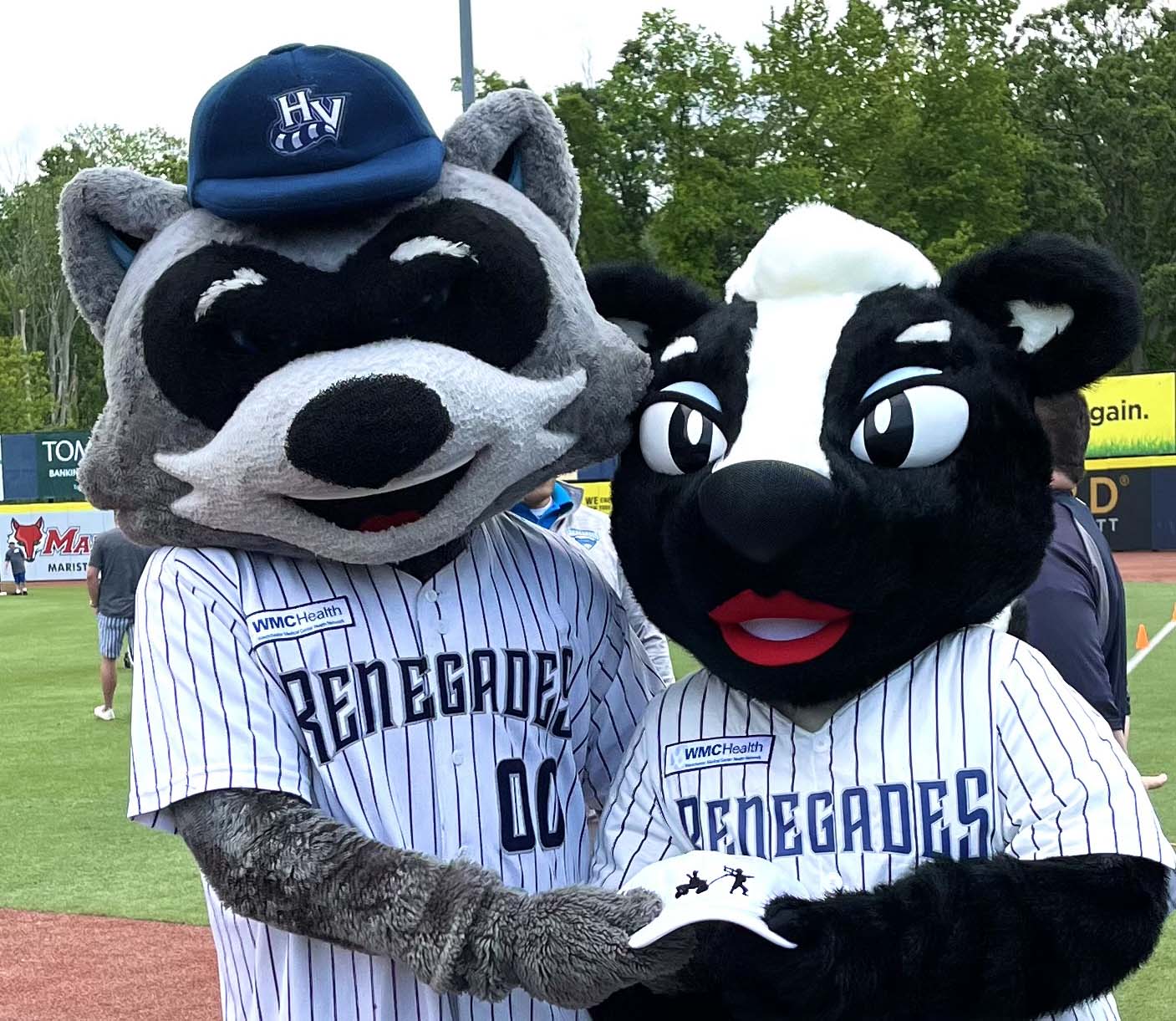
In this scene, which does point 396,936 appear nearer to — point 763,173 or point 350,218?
point 350,218

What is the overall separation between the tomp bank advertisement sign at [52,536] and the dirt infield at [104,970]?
2638 centimetres

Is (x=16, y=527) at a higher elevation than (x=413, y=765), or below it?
below

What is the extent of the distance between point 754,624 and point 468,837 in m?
0.56

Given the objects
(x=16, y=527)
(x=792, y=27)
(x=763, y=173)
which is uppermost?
(x=792, y=27)

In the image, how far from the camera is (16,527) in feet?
105

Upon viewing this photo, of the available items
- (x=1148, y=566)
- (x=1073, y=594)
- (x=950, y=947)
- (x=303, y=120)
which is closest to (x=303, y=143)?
(x=303, y=120)

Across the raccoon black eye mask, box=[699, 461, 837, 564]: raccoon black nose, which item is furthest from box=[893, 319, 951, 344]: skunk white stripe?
A: the raccoon black eye mask

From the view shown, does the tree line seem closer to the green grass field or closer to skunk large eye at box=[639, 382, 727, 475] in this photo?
the green grass field

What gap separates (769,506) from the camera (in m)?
2.23

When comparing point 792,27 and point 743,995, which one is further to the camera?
point 792,27

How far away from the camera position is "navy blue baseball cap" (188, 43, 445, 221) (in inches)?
93.0

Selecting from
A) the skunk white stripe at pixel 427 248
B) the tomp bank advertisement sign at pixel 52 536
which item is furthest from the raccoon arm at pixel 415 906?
the tomp bank advertisement sign at pixel 52 536

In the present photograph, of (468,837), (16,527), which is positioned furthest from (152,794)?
(16,527)

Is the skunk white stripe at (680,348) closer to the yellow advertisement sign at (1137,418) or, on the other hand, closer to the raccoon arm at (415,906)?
the raccoon arm at (415,906)
